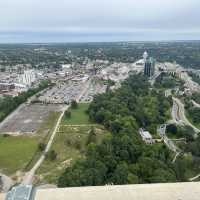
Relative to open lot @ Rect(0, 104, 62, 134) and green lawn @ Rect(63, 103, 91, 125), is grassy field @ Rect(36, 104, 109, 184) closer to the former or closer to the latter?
green lawn @ Rect(63, 103, 91, 125)

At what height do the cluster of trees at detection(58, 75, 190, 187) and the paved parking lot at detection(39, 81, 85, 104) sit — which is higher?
the cluster of trees at detection(58, 75, 190, 187)

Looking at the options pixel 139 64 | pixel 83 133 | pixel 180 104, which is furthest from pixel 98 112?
pixel 139 64

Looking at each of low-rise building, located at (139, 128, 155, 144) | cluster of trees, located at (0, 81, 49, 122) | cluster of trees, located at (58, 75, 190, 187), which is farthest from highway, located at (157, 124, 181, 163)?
cluster of trees, located at (0, 81, 49, 122)

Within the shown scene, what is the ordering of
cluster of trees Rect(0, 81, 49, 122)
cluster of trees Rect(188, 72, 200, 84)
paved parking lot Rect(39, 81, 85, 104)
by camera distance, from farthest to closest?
1. cluster of trees Rect(188, 72, 200, 84)
2. paved parking lot Rect(39, 81, 85, 104)
3. cluster of trees Rect(0, 81, 49, 122)

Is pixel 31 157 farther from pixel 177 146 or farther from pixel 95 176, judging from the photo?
pixel 177 146

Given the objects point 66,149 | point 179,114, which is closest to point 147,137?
point 66,149

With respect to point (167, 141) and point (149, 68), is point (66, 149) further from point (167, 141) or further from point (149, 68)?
point (149, 68)

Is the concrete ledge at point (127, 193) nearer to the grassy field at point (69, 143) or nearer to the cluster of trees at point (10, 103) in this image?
the grassy field at point (69, 143)
